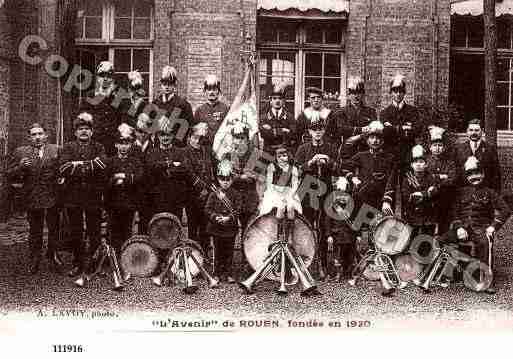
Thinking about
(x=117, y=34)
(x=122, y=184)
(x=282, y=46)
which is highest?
(x=117, y=34)

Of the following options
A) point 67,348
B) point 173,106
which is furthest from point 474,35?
point 67,348

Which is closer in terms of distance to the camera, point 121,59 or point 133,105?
point 133,105

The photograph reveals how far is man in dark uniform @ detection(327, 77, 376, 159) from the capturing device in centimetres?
710

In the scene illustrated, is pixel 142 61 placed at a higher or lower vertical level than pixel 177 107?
higher

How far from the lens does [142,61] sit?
10875mm

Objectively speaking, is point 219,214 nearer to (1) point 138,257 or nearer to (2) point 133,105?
(1) point 138,257

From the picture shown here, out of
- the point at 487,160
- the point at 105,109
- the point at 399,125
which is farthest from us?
the point at 399,125

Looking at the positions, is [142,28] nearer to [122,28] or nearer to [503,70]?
[122,28]

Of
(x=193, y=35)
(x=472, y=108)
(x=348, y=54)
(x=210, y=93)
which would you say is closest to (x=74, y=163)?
(x=210, y=93)

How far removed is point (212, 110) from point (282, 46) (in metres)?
3.94

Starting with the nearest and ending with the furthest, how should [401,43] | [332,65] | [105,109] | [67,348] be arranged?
1. [67,348]
2. [105,109]
3. [401,43]
4. [332,65]

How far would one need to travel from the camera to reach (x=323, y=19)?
35.9 ft

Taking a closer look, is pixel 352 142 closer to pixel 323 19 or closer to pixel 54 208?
pixel 54 208

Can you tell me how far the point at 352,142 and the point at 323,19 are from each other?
177 inches
